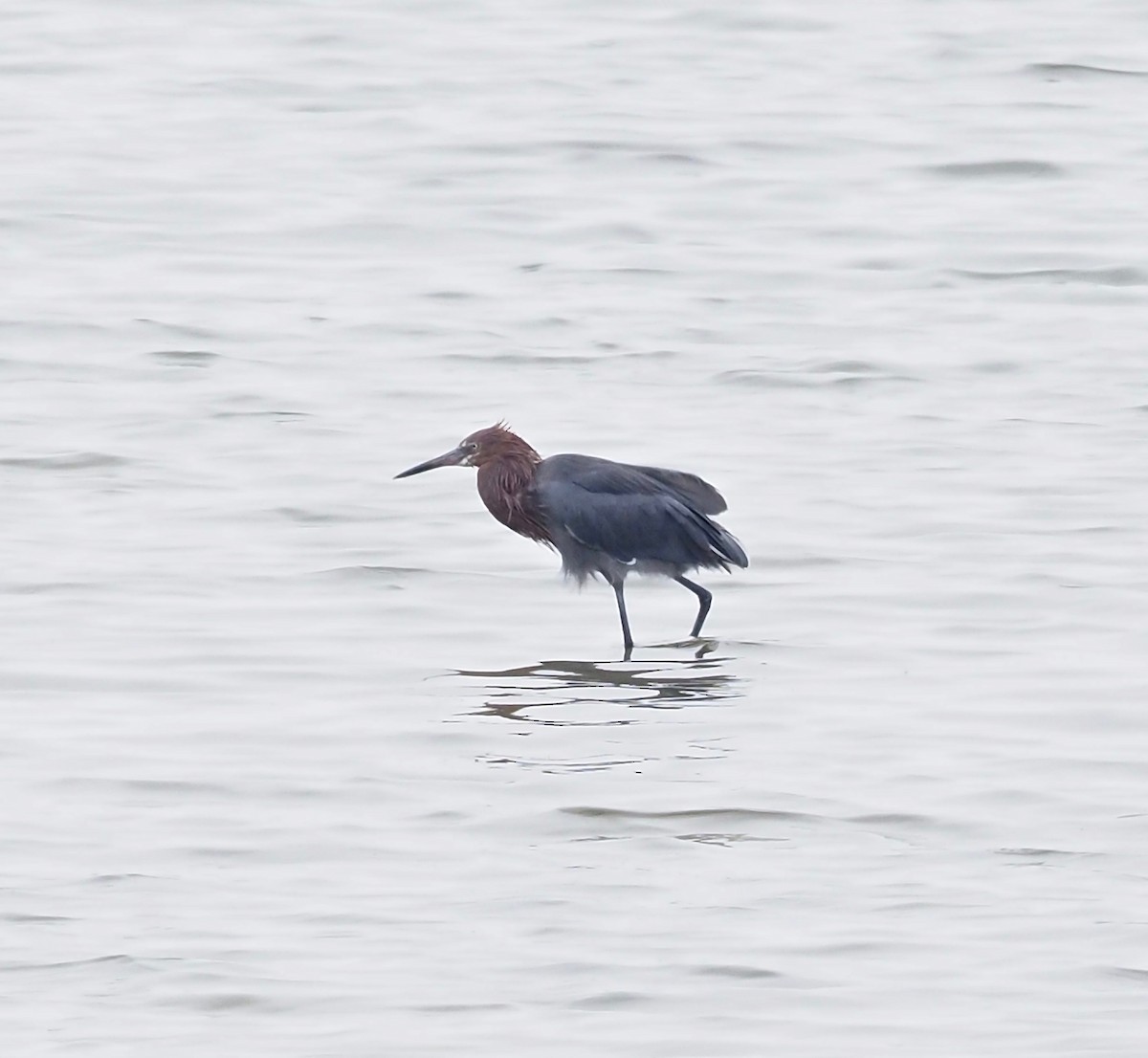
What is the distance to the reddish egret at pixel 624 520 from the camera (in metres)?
10.7

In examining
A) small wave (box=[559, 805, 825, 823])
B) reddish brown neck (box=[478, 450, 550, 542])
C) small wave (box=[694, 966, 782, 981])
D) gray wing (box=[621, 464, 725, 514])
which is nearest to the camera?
small wave (box=[694, 966, 782, 981])

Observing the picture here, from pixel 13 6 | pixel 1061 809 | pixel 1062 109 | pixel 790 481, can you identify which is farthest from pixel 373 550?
pixel 13 6

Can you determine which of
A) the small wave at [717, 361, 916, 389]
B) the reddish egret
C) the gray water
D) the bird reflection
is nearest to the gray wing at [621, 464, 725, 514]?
the reddish egret

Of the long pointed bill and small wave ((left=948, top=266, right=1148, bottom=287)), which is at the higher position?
the long pointed bill

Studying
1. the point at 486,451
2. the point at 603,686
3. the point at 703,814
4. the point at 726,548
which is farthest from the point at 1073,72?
the point at 703,814

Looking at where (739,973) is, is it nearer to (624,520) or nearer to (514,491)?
(624,520)

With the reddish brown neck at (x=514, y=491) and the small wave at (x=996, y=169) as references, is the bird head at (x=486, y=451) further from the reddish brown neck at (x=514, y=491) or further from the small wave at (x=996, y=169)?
the small wave at (x=996, y=169)

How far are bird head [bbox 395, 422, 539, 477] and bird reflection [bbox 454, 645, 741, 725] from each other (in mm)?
1377

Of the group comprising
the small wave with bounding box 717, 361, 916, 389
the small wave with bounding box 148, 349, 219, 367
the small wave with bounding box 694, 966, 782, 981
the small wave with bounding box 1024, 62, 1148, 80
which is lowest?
the small wave with bounding box 717, 361, 916, 389

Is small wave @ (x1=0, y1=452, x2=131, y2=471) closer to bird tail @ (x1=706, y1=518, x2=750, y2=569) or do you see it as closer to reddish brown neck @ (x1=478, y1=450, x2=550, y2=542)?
reddish brown neck @ (x1=478, y1=450, x2=550, y2=542)

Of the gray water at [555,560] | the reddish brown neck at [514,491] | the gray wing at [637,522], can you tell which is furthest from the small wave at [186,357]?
the gray wing at [637,522]

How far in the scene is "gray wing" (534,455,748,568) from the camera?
10.7m

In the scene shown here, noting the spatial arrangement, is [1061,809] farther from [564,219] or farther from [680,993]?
[564,219]

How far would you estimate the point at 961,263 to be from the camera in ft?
59.3
